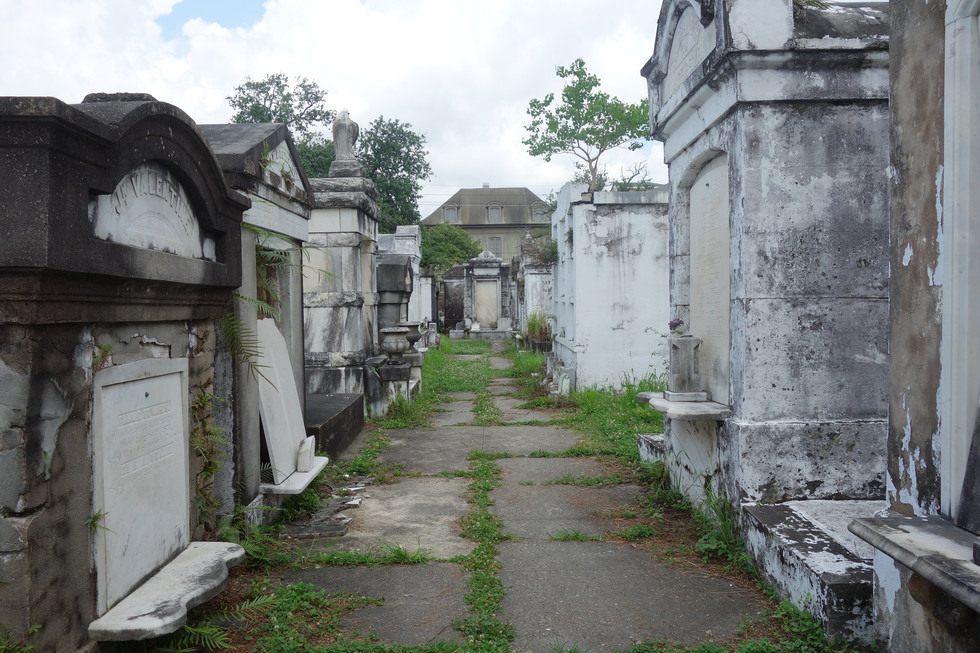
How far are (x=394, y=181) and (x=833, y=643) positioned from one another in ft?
103

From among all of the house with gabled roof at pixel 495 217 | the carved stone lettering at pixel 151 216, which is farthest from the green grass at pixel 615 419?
the house with gabled roof at pixel 495 217

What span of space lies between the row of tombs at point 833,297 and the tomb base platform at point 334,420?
2735mm

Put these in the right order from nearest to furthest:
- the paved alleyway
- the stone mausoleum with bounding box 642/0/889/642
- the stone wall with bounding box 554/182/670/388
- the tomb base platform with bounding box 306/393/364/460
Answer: the paved alleyway, the stone mausoleum with bounding box 642/0/889/642, the tomb base platform with bounding box 306/393/364/460, the stone wall with bounding box 554/182/670/388

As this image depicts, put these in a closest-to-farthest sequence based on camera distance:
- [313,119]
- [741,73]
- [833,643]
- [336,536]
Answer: [833,643], [741,73], [336,536], [313,119]

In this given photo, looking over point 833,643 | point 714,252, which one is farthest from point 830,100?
point 833,643

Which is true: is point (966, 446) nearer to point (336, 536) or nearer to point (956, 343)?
point (956, 343)

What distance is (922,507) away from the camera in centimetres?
256

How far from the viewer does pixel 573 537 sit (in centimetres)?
445

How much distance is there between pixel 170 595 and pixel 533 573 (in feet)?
6.08

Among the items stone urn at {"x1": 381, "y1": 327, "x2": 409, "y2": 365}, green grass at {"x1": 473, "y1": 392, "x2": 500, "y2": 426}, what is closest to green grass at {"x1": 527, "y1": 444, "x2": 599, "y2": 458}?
green grass at {"x1": 473, "y1": 392, "x2": 500, "y2": 426}

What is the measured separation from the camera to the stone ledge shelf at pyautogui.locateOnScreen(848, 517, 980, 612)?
1867mm

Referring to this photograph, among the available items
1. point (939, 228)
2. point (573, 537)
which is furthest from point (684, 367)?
point (939, 228)

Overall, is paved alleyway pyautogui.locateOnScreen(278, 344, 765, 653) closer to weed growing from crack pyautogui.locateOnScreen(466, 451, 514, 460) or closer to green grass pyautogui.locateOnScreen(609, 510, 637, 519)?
green grass pyautogui.locateOnScreen(609, 510, 637, 519)

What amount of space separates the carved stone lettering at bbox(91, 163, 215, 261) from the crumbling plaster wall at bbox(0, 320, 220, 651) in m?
0.38
